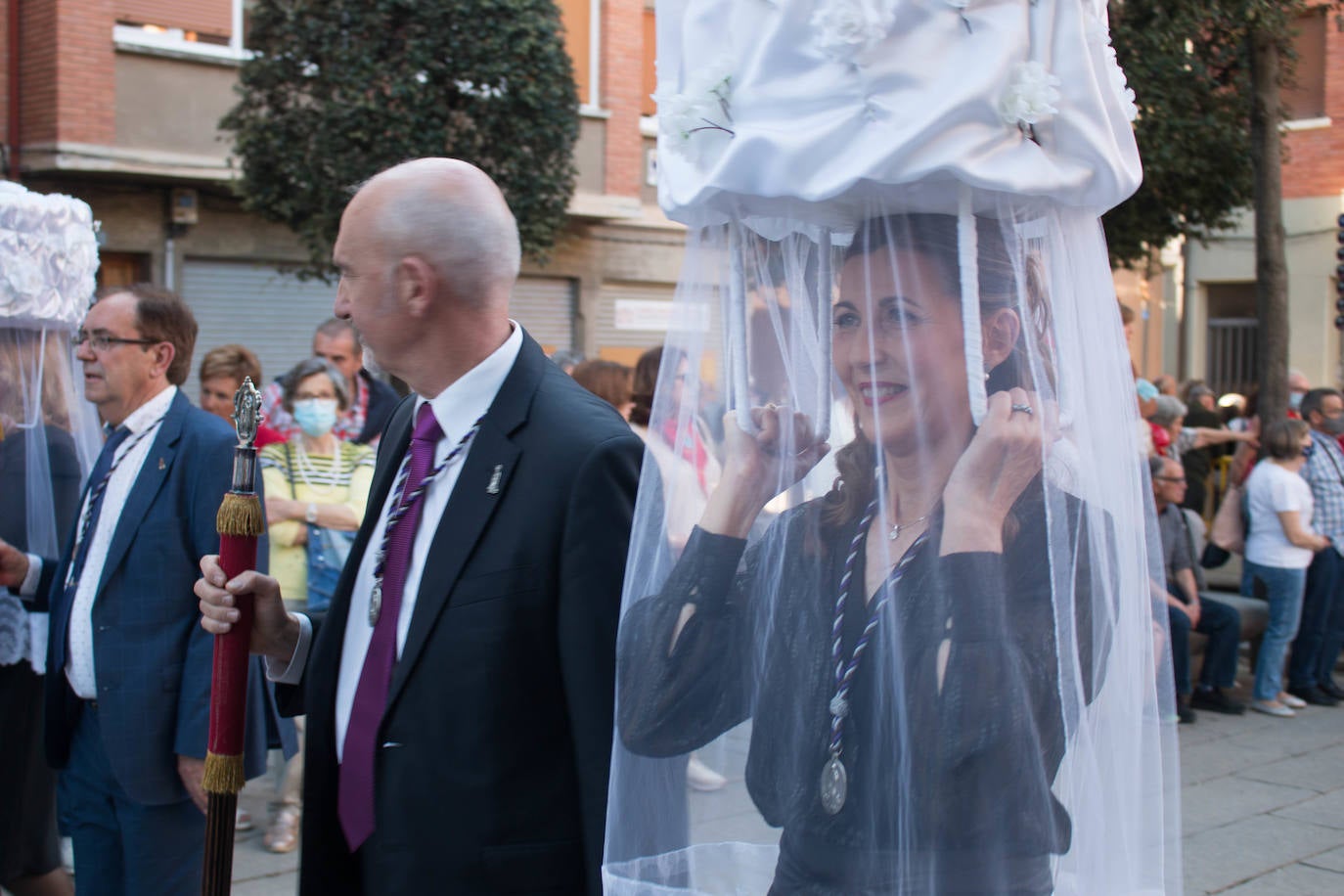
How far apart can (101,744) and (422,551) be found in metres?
1.64

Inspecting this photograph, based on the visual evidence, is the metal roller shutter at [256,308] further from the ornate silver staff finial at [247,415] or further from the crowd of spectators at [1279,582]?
the ornate silver staff finial at [247,415]

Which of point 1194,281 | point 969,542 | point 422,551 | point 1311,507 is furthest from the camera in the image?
point 1194,281

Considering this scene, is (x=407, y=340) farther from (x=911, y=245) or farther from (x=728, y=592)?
(x=911, y=245)

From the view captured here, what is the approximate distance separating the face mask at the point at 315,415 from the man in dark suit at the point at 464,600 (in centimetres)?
334

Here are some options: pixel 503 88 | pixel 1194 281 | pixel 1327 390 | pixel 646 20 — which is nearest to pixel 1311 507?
pixel 1327 390

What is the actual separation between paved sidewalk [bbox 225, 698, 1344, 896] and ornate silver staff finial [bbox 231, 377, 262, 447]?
3019 mm

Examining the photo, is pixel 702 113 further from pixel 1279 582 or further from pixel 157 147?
pixel 157 147

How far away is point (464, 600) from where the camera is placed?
2.24 meters

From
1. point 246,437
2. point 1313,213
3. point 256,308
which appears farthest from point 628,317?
point 246,437

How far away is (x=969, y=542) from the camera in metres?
1.79

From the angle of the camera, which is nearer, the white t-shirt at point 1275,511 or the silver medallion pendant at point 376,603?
the silver medallion pendant at point 376,603

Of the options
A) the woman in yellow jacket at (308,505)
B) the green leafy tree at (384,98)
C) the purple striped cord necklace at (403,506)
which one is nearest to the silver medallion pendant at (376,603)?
the purple striped cord necklace at (403,506)

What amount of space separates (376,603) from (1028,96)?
4.40 ft

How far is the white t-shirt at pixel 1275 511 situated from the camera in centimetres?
839
